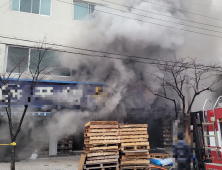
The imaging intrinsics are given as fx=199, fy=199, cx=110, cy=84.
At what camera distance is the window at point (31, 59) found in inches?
434

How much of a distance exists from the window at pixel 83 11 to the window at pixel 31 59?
9.57 feet

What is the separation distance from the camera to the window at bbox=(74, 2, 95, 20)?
1302 cm

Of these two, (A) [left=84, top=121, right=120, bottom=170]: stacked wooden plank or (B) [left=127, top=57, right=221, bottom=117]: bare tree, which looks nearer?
(A) [left=84, top=121, right=120, bottom=170]: stacked wooden plank

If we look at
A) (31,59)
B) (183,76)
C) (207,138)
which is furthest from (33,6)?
(207,138)

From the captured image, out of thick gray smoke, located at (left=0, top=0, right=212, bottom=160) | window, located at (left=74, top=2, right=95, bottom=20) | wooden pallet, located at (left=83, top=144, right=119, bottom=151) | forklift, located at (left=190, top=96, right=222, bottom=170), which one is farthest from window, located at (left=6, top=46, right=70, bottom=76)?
forklift, located at (left=190, top=96, right=222, bottom=170)

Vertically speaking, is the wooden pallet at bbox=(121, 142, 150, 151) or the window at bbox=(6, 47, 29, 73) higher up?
→ the window at bbox=(6, 47, 29, 73)

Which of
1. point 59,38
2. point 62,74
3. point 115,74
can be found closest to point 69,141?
point 62,74

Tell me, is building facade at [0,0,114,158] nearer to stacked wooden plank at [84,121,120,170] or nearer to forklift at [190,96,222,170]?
stacked wooden plank at [84,121,120,170]

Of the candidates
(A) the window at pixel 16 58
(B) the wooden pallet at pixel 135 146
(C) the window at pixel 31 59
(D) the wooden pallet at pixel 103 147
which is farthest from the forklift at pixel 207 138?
(A) the window at pixel 16 58

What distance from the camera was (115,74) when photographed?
12.1 meters

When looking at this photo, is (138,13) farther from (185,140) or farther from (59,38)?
(185,140)

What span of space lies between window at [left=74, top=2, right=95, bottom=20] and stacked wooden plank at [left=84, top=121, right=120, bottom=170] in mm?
8737

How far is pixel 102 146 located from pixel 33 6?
9831mm

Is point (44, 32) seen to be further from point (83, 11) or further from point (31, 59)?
point (83, 11)
